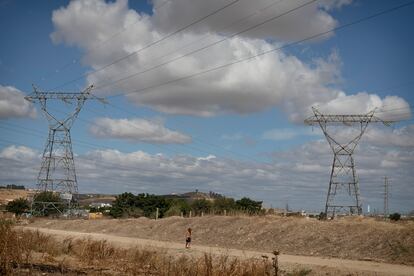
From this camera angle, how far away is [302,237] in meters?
40.2

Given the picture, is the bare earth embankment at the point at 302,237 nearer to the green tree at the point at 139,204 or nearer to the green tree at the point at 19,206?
the green tree at the point at 139,204

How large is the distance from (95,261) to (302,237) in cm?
2171

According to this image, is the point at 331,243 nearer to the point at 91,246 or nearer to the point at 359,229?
the point at 359,229

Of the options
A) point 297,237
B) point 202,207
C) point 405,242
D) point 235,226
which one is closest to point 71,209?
point 202,207

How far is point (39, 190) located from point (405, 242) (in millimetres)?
52800

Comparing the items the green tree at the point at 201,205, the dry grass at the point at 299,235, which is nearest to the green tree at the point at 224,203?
the green tree at the point at 201,205

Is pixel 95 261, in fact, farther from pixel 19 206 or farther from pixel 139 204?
pixel 19 206

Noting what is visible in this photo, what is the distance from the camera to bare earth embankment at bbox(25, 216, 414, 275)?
104 feet

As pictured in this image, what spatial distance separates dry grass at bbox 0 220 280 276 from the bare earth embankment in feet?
31.0

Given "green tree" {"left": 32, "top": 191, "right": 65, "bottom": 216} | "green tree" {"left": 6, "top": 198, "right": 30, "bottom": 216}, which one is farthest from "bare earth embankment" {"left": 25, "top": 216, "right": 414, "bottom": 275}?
"green tree" {"left": 6, "top": 198, "right": 30, "bottom": 216}

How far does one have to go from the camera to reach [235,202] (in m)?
101

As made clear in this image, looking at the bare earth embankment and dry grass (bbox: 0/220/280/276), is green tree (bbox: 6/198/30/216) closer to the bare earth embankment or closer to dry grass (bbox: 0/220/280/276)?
the bare earth embankment

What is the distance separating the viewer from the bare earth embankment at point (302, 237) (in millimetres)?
31797

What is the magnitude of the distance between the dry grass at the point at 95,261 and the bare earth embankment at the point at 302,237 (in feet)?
31.0
